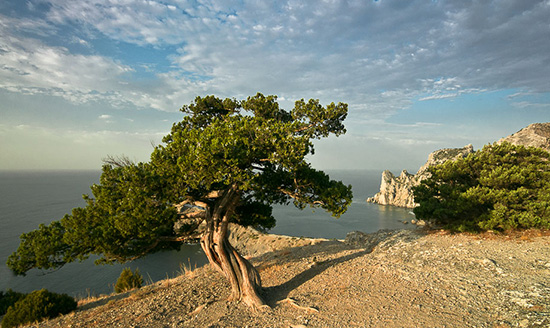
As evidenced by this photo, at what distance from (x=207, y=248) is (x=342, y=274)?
21.3 feet

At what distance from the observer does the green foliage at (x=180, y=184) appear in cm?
831

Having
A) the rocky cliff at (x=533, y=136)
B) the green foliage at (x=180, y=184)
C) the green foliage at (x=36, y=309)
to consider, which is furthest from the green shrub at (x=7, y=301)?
the rocky cliff at (x=533, y=136)

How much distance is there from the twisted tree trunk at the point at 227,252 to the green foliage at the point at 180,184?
71cm

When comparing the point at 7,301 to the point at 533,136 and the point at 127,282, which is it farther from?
the point at 533,136

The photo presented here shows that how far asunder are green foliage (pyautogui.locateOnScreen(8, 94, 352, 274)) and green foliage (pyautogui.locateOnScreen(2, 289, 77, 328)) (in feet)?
18.9

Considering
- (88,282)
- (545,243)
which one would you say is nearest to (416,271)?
(545,243)

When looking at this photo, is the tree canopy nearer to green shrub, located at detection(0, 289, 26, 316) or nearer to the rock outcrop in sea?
green shrub, located at detection(0, 289, 26, 316)

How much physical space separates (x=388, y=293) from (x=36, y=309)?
16997 millimetres

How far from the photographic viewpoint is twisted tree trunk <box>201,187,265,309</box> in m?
10.5

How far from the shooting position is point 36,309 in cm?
1279

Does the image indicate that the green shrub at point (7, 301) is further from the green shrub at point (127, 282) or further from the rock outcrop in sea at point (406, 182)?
the rock outcrop in sea at point (406, 182)

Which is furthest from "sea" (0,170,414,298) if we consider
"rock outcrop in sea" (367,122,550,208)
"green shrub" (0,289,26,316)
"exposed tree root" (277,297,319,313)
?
"rock outcrop in sea" (367,122,550,208)

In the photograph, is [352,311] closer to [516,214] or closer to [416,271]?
[416,271]

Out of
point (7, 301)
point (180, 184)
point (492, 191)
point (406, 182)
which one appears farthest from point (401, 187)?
point (7, 301)
